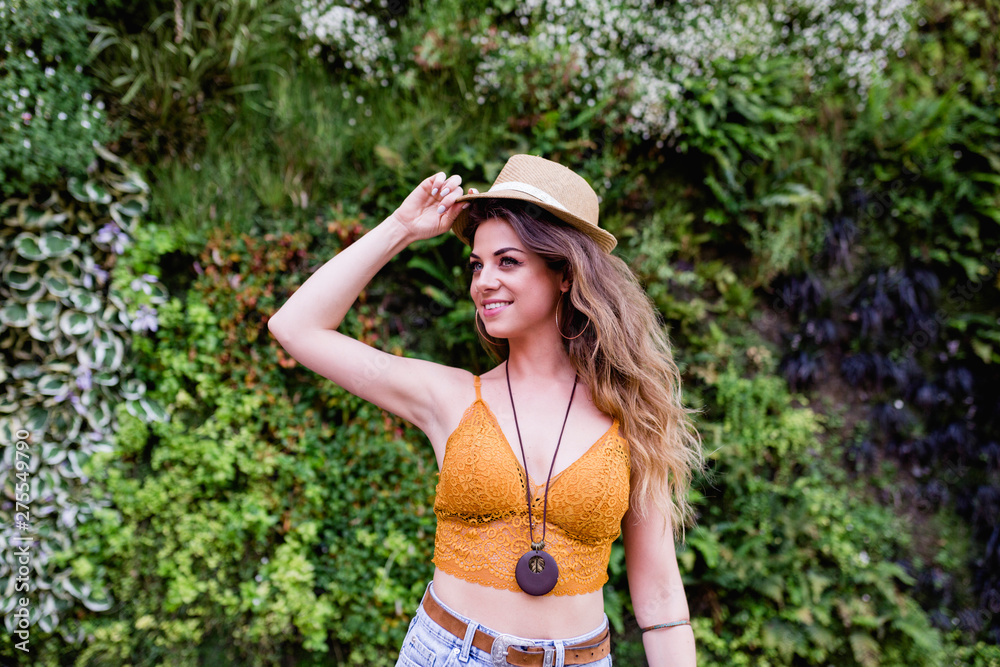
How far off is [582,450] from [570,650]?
710mm

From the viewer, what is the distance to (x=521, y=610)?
1840 mm

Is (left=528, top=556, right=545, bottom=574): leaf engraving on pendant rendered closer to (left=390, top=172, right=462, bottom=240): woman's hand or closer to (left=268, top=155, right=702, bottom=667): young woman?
(left=268, top=155, right=702, bottom=667): young woman

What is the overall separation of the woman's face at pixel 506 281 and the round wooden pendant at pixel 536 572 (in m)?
0.83

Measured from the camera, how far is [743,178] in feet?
13.8

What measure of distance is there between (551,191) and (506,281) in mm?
417

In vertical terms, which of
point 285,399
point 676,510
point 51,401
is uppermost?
Result: point 676,510

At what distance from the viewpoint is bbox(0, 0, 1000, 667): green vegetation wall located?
3.38 meters

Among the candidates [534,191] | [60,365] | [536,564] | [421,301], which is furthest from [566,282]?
[60,365]

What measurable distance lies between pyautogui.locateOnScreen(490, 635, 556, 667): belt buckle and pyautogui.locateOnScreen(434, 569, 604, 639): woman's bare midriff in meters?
0.04

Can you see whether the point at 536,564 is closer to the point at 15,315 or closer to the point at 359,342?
the point at 359,342

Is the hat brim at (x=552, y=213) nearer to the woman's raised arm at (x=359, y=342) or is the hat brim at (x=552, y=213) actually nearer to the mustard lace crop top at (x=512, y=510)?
the woman's raised arm at (x=359, y=342)

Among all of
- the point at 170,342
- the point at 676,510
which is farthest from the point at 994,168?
the point at 170,342

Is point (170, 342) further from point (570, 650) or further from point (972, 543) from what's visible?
point (972, 543)

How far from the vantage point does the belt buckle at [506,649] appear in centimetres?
177
